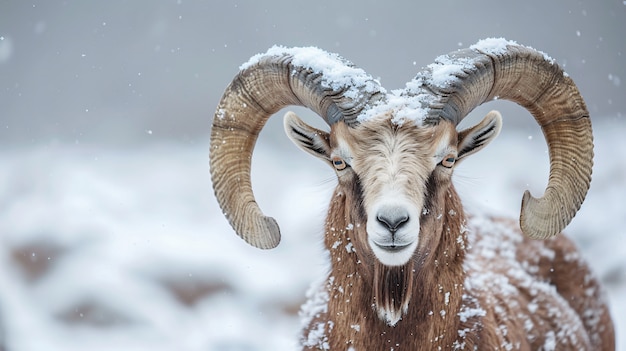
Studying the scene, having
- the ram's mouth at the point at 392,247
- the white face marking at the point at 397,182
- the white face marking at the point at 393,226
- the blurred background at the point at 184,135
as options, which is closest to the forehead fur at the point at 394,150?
the white face marking at the point at 397,182

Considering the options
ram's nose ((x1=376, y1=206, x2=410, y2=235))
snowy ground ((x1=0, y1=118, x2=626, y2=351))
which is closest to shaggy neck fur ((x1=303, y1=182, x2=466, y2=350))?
ram's nose ((x1=376, y1=206, x2=410, y2=235))

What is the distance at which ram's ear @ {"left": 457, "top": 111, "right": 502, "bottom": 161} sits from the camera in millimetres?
3910

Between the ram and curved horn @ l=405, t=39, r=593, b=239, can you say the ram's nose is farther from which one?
curved horn @ l=405, t=39, r=593, b=239

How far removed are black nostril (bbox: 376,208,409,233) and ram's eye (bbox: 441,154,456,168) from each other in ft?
1.85

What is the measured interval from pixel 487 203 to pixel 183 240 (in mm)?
5590

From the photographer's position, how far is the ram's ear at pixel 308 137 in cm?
401

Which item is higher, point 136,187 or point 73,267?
point 136,187

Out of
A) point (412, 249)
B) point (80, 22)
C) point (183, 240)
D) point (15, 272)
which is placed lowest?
point (412, 249)

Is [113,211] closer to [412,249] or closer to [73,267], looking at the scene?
[73,267]

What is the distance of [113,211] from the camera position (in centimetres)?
1380

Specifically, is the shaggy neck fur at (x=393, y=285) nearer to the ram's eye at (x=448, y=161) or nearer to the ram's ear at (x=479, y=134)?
the ram's eye at (x=448, y=161)

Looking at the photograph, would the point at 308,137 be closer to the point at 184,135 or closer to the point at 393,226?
the point at 393,226

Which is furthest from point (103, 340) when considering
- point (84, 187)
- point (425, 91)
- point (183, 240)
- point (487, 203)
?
point (425, 91)

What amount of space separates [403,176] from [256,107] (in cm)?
127
